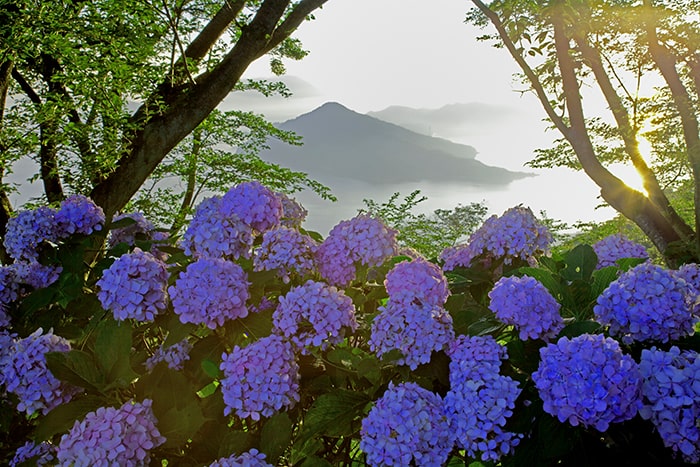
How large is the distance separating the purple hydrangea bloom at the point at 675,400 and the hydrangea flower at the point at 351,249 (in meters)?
0.83

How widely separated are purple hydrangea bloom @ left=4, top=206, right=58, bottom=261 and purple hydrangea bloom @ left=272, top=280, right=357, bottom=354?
50.6 inches

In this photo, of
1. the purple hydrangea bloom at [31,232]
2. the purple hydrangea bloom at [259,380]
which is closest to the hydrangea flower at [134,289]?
the purple hydrangea bloom at [259,380]

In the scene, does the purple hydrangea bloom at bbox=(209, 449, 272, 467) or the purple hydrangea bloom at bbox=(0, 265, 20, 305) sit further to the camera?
the purple hydrangea bloom at bbox=(0, 265, 20, 305)

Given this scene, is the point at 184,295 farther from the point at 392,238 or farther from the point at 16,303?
the point at 16,303

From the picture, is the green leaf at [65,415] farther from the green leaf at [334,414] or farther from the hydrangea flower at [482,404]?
the hydrangea flower at [482,404]

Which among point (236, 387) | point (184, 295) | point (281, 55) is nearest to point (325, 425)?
point (236, 387)

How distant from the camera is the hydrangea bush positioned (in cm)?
131

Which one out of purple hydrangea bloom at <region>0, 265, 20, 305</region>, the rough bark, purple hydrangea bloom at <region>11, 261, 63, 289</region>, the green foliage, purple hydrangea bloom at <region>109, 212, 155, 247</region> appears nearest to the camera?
purple hydrangea bloom at <region>0, 265, 20, 305</region>

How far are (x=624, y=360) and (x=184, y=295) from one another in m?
1.10

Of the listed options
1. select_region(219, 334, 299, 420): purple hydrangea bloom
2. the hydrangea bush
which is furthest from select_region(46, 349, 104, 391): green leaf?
select_region(219, 334, 299, 420): purple hydrangea bloom

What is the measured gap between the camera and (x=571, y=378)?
1.25 m

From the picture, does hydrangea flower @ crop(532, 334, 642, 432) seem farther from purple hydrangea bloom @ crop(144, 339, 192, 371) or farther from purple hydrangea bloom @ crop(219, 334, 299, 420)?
purple hydrangea bloom @ crop(144, 339, 192, 371)

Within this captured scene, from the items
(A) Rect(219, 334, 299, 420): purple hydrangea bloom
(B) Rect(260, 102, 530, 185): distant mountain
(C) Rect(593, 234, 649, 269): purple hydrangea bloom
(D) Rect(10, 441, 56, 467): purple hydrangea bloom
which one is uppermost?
(B) Rect(260, 102, 530, 185): distant mountain

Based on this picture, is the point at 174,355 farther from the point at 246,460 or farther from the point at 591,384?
the point at 591,384
